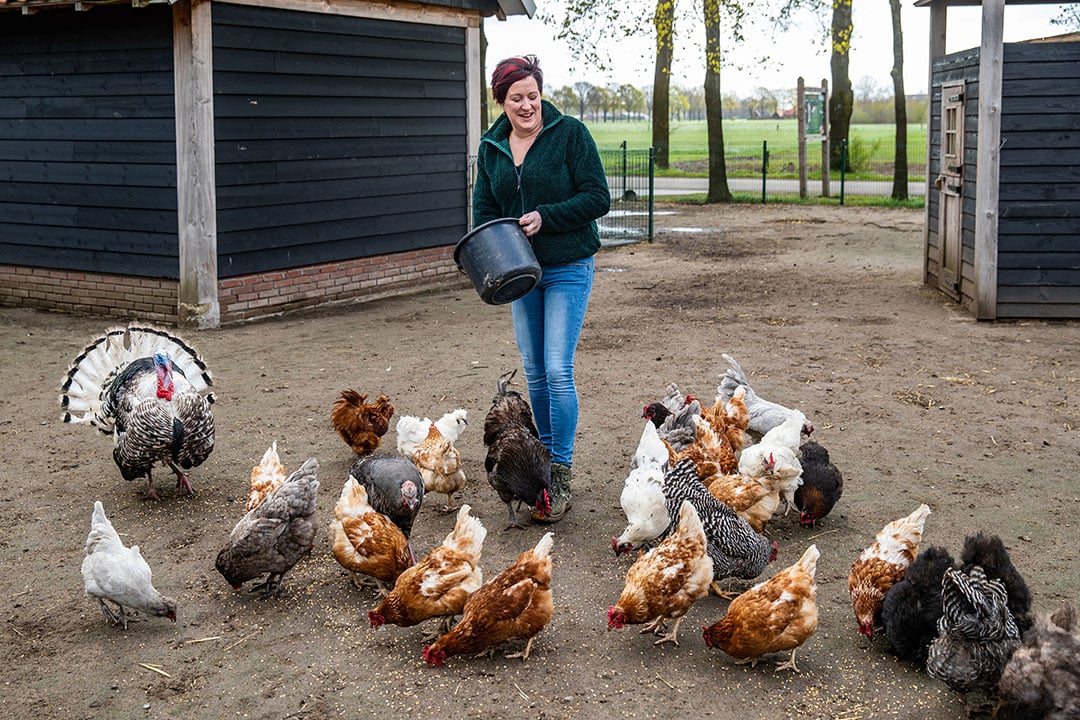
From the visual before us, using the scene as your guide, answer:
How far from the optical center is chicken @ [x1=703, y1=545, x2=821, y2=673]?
4191 mm

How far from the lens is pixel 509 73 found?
219 inches

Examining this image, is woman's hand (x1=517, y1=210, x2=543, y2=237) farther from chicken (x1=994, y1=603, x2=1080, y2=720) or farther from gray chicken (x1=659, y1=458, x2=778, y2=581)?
chicken (x1=994, y1=603, x2=1080, y2=720)

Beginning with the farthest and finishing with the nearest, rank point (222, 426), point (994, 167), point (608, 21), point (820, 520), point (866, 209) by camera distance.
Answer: point (608, 21) → point (866, 209) → point (994, 167) → point (222, 426) → point (820, 520)

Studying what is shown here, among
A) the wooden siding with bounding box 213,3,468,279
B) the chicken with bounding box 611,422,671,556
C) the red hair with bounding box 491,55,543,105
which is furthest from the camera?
the wooden siding with bounding box 213,3,468,279

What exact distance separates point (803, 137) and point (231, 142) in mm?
17961

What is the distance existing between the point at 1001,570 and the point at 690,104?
278 feet

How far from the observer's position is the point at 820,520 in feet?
19.2

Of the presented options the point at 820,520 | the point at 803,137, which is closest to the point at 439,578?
the point at 820,520

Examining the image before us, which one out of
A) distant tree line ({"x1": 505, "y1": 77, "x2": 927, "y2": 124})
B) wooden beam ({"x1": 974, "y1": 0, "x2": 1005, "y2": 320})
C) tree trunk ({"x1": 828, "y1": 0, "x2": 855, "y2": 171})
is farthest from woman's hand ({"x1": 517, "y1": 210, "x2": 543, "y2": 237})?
distant tree line ({"x1": 505, "y1": 77, "x2": 927, "y2": 124})

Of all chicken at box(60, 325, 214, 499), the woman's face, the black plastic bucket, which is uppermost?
the woman's face

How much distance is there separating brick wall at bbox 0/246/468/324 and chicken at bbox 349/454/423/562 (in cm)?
648

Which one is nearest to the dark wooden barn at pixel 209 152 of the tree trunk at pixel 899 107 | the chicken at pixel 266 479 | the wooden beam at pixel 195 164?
the wooden beam at pixel 195 164

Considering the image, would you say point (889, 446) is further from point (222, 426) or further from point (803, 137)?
point (803, 137)

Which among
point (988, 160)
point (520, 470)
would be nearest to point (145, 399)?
point (520, 470)
